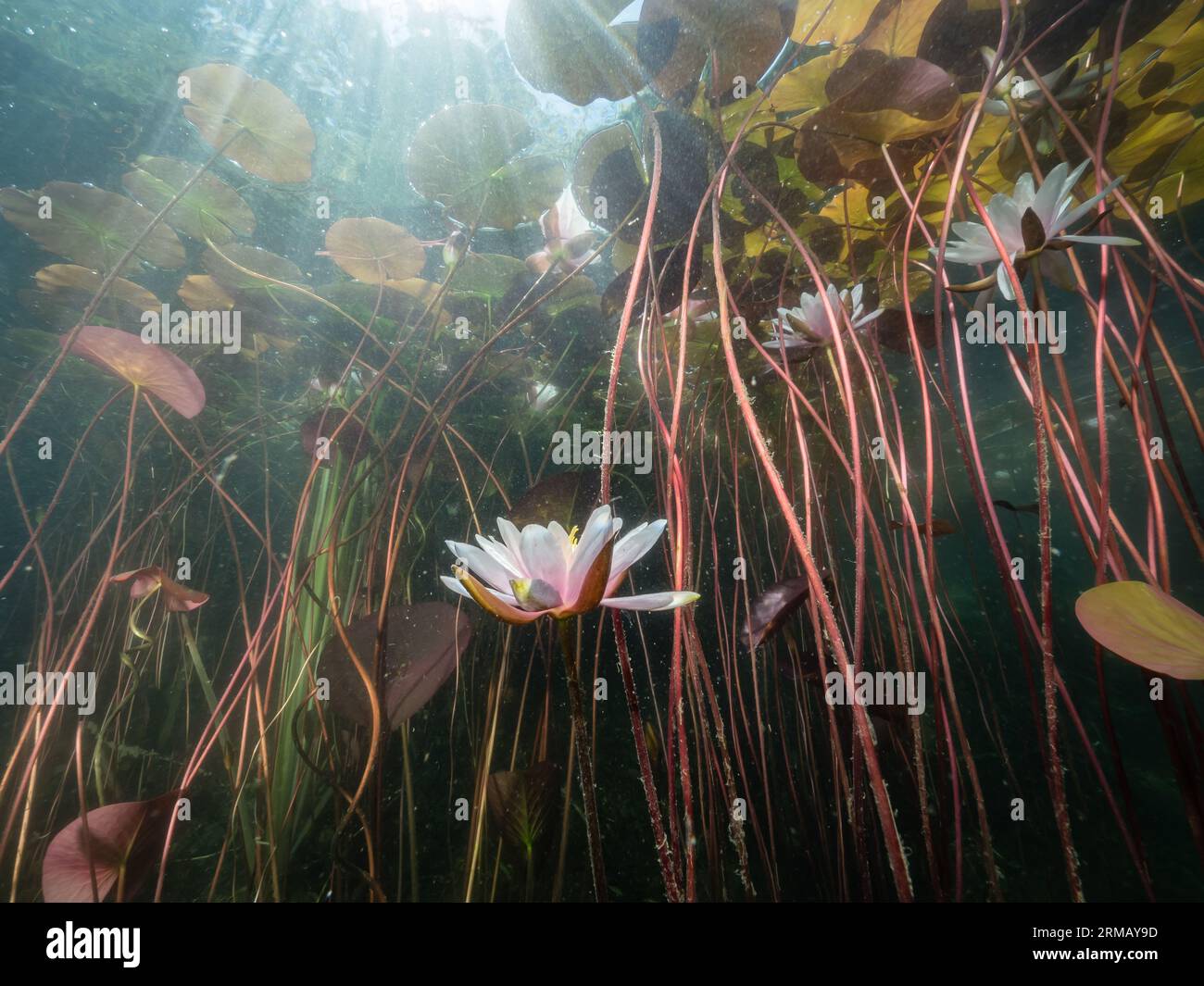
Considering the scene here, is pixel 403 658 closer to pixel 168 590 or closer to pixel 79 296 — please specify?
pixel 168 590

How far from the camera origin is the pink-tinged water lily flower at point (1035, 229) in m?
0.71

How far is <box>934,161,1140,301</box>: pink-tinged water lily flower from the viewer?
71cm

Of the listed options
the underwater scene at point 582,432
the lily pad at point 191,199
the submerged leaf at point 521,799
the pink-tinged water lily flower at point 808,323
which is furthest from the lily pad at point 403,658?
the lily pad at point 191,199

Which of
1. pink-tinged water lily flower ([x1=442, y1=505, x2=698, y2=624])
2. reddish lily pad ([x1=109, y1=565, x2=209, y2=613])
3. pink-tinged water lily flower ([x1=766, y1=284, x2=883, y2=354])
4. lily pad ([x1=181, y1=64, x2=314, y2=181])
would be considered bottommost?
pink-tinged water lily flower ([x1=442, y1=505, x2=698, y2=624])

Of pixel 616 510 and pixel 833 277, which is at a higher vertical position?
pixel 833 277

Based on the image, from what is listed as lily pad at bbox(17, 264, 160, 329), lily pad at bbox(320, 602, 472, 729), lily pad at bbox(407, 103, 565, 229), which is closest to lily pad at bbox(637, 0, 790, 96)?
lily pad at bbox(407, 103, 565, 229)

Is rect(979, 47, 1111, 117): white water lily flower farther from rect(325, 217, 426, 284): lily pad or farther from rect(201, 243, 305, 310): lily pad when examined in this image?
rect(201, 243, 305, 310): lily pad

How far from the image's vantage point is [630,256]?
1517mm

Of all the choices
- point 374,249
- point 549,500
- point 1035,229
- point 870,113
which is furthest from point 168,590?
point 870,113

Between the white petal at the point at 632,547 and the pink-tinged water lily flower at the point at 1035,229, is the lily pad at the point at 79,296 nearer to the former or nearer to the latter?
the white petal at the point at 632,547
